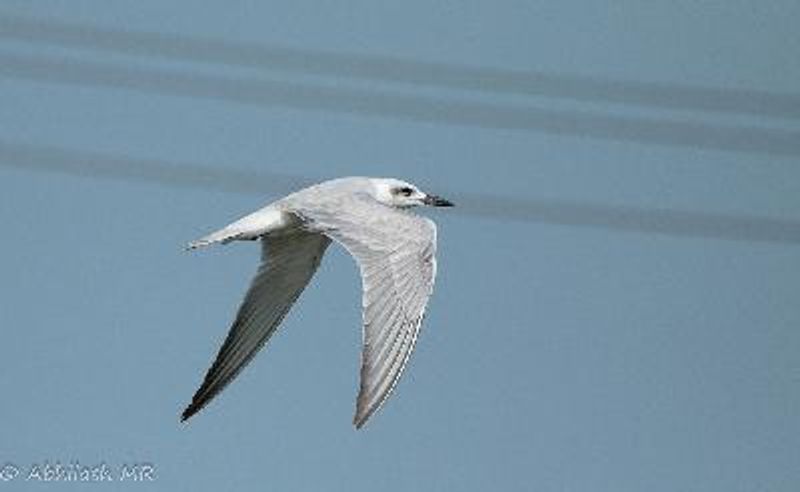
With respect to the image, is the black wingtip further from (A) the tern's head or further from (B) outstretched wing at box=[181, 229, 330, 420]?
(A) the tern's head

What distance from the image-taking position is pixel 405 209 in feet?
32.1

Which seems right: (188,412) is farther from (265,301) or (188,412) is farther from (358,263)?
(358,263)

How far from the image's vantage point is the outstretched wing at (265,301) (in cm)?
964

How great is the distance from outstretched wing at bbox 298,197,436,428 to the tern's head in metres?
0.48

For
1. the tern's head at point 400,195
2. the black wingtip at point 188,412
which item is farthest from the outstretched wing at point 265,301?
the tern's head at point 400,195

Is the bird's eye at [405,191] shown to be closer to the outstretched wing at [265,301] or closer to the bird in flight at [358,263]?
the bird in flight at [358,263]

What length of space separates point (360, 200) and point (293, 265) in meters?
0.87

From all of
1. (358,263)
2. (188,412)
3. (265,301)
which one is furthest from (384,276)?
(188,412)

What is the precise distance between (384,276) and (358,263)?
104mm

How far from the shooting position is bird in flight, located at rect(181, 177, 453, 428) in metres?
7.92

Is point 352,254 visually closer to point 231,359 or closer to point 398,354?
point 398,354

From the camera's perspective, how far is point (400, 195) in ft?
32.1

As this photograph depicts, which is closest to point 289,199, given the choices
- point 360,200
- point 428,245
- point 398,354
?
point 360,200

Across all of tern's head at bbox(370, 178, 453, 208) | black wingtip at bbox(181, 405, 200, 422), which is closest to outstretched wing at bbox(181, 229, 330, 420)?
black wingtip at bbox(181, 405, 200, 422)
